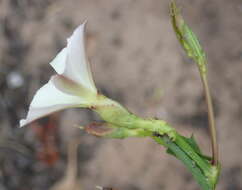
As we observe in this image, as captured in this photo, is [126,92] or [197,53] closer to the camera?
[197,53]

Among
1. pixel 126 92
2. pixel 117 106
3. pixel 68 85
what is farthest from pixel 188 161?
pixel 126 92

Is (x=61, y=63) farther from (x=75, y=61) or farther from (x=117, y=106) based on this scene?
(x=117, y=106)

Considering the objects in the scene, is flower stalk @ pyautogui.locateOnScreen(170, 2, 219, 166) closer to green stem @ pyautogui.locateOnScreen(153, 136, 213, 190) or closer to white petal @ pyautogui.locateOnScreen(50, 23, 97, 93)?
green stem @ pyautogui.locateOnScreen(153, 136, 213, 190)

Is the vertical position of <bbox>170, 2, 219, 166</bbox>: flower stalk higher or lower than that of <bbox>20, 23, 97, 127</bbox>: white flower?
higher

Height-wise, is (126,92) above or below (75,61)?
above

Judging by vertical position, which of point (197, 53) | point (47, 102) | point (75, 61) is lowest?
point (47, 102)

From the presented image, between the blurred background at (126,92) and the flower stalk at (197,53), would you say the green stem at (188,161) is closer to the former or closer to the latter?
→ the flower stalk at (197,53)

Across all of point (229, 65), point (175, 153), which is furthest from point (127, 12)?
point (175, 153)

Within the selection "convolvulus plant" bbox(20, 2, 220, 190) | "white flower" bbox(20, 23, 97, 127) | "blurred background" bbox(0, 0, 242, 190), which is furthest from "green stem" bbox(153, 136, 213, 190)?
"blurred background" bbox(0, 0, 242, 190)
